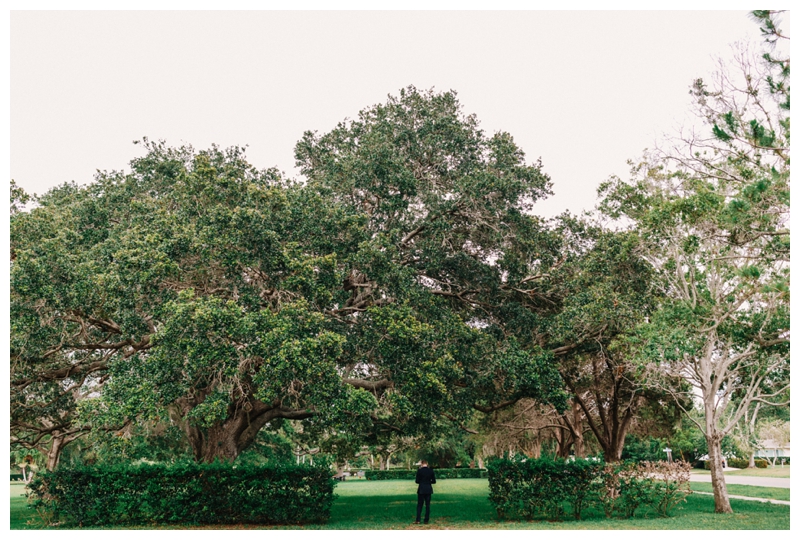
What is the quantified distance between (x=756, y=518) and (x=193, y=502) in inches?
491

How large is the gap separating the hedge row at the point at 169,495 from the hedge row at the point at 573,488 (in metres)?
4.74

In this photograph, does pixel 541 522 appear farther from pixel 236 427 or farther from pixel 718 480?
pixel 236 427

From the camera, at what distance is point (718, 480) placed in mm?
14055

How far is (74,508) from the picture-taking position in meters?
12.3

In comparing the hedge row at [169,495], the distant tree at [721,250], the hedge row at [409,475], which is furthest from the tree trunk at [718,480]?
the hedge row at [409,475]

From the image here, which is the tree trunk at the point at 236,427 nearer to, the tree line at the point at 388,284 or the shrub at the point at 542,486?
the tree line at the point at 388,284

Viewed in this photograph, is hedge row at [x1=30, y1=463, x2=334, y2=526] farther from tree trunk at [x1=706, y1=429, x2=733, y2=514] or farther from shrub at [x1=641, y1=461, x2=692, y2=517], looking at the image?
tree trunk at [x1=706, y1=429, x2=733, y2=514]

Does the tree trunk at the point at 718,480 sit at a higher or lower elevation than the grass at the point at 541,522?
higher

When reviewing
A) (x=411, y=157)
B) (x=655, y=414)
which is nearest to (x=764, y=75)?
(x=411, y=157)

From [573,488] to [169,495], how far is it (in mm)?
9061

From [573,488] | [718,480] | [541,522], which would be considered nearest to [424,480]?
[541,522]

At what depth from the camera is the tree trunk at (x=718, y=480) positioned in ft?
45.5

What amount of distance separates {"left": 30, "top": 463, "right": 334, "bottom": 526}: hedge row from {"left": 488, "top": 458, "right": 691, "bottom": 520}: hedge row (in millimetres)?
4743

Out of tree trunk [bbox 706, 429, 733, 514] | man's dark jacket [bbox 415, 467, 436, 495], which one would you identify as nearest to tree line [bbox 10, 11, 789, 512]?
tree trunk [bbox 706, 429, 733, 514]
